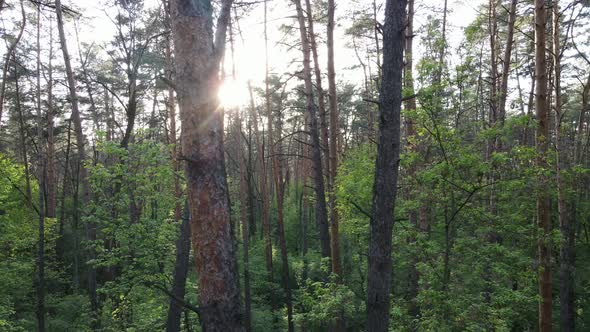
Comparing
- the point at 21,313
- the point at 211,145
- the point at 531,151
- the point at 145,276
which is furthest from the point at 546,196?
the point at 21,313

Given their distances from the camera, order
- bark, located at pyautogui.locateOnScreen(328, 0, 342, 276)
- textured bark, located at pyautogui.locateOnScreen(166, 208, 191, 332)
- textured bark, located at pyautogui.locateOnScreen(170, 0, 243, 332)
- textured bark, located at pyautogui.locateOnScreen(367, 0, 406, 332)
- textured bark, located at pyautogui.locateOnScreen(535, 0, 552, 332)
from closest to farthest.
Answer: textured bark, located at pyautogui.locateOnScreen(170, 0, 243, 332)
textured bark, located at pyautogui.locateOnScreen(367, 0, 406, 332)
textured bark, located at pyautogui.locateOnScreen(535, 0, 552, 332)
textured bark, located at pyautogui.locateOnScreen(166, 208, 191, 332)
bark, located at pyautogui.locateOnScreen(328, 0, 342, 276)

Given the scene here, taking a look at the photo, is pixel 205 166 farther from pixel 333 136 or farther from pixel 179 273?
pixel 333 136

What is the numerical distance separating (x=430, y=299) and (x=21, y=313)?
53.1 feet

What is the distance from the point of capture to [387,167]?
177 inches

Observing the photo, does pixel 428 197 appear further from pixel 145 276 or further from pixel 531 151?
pixel 145 276

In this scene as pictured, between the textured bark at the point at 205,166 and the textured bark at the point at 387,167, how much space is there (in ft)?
5.88

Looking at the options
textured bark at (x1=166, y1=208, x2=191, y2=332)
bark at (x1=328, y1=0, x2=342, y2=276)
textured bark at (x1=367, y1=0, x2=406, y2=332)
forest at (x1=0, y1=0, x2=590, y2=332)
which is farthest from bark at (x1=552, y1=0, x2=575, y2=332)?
textured bark at (x1=166, y1=208, x2=191, y2=332)

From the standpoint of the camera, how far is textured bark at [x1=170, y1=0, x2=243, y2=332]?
3.41m

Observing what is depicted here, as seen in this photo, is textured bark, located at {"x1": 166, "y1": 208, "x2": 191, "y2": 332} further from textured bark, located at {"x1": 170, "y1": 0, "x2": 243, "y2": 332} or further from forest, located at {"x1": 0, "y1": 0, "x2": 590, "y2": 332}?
textured bark, located at {"x1": 170, "y1": 0, "x2": 243, "y2": 332}

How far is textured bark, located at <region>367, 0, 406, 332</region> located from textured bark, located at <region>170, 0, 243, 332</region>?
70.5 inches

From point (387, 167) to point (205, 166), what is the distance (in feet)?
7.20

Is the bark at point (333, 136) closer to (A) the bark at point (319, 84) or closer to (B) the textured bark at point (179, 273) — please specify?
(A) the bark at point (319, 84)

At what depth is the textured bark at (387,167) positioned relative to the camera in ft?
14.6

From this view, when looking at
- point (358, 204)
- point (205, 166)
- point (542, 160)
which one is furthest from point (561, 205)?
point (205, 166)
